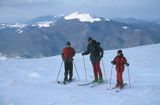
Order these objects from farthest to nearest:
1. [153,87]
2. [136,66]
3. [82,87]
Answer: [136,66], [82,87], [153,87]

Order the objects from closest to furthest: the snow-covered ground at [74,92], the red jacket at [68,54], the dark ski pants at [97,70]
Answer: the snow-covered ground at [74,92] < the dark ski pants at [97,70] < the red jacket at [68,54]

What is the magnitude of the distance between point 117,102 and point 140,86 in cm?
353

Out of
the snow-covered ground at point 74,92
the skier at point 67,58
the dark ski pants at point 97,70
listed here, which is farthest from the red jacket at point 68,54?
the dark ski pants at point 97,70

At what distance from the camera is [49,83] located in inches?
752

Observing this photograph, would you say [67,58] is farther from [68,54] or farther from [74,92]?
[74,92]

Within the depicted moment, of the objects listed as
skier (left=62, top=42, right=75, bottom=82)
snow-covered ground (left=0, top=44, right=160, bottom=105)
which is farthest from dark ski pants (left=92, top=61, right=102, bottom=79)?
skier (left=62, top=42, right=75, bottom=82)

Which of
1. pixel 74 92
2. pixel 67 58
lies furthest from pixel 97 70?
pixel 74 92

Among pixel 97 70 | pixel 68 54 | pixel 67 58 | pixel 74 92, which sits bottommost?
pixel 74 92

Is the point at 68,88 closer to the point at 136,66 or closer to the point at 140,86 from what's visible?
the point at 140,86

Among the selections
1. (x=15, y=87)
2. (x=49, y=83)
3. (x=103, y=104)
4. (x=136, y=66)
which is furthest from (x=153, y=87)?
(x=136, y=66)

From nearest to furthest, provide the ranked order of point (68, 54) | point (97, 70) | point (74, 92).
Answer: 1. point (74, 92)
2. point (97, 70)
3. point (68, 54)

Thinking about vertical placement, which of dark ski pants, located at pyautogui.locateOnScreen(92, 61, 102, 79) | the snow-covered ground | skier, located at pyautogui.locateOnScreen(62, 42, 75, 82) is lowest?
the snow-covered ground

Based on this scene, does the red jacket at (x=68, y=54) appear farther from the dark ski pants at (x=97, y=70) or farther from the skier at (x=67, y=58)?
the dark ski pants at (x=97, y=70)

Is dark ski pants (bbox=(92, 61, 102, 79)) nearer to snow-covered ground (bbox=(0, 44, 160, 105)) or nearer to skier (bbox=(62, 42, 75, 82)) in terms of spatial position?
snow-covered ground (bbox=(0, 44, 160, 105))
